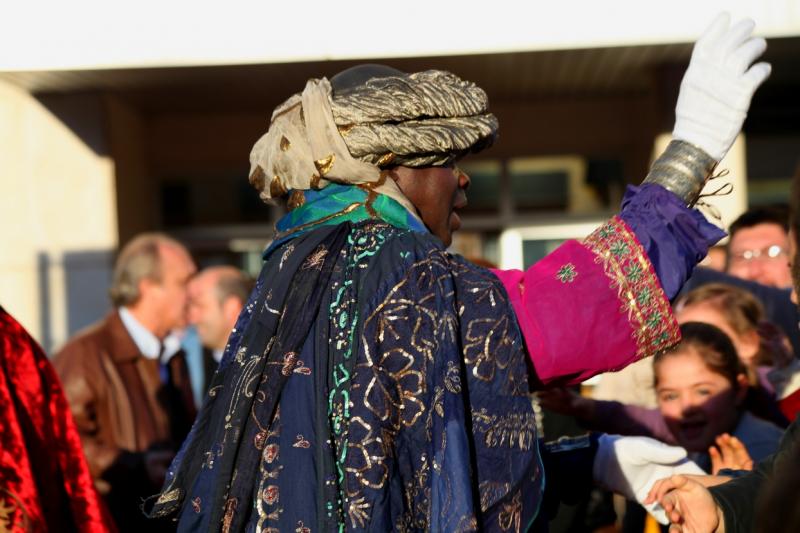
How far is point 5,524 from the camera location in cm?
297

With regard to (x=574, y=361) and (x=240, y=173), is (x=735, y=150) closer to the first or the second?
(x=240, y=173)

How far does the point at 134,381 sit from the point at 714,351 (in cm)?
264

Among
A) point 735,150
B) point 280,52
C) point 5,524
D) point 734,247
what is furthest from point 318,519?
point 735,150

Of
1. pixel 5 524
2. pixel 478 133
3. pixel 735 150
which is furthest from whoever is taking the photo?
pixel 735 150

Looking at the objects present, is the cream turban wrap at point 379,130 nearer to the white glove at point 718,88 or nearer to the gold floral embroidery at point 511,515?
the white glove at point 718,88

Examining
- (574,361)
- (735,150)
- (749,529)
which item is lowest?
(749,529)

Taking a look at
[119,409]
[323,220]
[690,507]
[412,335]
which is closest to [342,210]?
[323,220]

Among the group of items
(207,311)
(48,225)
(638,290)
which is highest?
(48,225)

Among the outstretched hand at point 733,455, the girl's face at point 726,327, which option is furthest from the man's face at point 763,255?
the outstretched hand at point 733,455

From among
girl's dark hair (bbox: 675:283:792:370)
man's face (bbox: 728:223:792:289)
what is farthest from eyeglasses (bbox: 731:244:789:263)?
girl's dark hair (bbox: 675:283:792:370)

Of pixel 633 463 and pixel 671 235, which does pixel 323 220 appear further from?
pixel 633 463

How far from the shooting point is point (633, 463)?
9.98 ft

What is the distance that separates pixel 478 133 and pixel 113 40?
5.99 m

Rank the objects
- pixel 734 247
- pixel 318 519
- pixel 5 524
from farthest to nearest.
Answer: pixel 734 247 → pixel 5 524 → pixel 318 519
